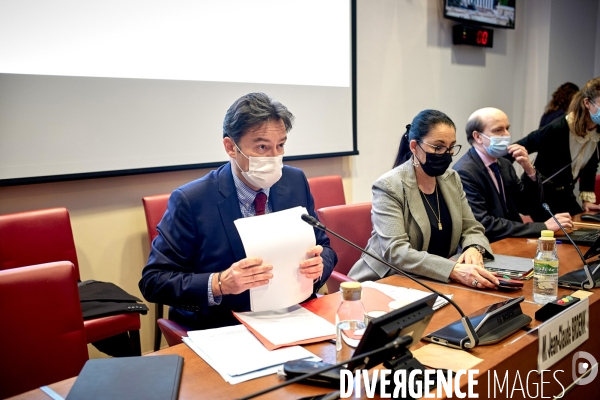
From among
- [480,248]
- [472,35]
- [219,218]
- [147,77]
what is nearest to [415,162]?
[480,248]

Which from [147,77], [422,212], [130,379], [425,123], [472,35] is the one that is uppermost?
[472,35]

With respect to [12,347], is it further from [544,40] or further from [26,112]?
[544,40]

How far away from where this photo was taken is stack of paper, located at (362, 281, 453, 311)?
5.30ft

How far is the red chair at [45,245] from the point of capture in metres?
2.26

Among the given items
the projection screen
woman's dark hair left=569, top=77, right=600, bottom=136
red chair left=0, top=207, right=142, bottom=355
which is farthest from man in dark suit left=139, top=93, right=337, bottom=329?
woman's dark hair left=569, top=77, right=600, bottom=136

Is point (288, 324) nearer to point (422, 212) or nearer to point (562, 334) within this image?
point (562, 334)

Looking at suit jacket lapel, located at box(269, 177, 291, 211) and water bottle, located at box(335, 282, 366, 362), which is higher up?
suit jacket lapel, located at box(269, 177, 291, 211)

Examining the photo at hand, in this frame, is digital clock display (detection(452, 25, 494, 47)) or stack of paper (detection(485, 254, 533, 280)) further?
digital clock display (detection(452, 25, 494, 47))

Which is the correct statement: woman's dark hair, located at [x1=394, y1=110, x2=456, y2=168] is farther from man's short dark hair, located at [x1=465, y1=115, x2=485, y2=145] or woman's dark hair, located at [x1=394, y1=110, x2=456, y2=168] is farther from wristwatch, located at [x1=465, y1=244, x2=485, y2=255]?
man's short dark hair, located at [x1=465, y1=115, x2=485, y2=145]

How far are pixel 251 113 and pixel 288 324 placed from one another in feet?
2.23

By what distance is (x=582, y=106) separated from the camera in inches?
132

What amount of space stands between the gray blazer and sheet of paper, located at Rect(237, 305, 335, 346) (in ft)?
1.97

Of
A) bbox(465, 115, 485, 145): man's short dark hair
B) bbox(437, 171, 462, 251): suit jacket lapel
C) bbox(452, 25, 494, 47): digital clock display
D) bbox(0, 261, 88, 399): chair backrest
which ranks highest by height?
bbox(452, 25, 494, 47): digital clock display

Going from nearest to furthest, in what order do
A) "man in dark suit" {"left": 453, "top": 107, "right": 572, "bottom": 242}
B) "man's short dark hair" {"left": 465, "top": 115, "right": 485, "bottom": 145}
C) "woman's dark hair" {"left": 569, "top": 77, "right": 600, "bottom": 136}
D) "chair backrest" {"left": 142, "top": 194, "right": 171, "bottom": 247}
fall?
"man in dark suit" {"left": 453, "top": 107, "right": 572, "bottom": 242}
"chair backrest" {"left": 142, "top": 194, "right": 171, "bottom": 247}
"man's short dark hair" {"left": 465, "top": 115, "right": 485, "bottom": 145}
"woman's dark hair" {"left": 569, "top": 77, "right": 600, "bottom": 136}
